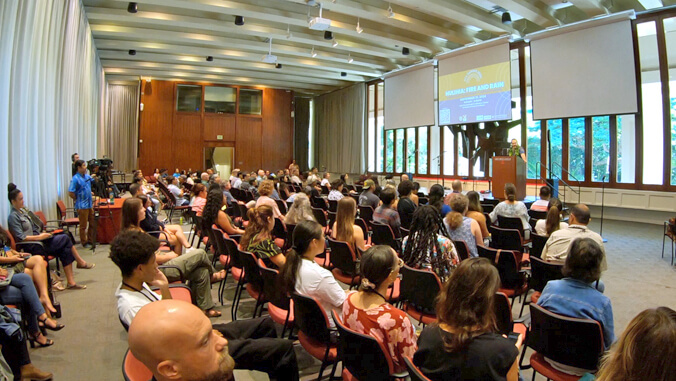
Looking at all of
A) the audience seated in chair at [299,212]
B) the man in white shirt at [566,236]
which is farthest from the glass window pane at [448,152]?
the man in white shirt at [566,236]

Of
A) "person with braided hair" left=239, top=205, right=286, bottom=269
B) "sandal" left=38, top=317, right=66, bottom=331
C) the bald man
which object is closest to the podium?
"person with braided hair" left=239, top=205, right=286, bottom=269

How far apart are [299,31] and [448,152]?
21.3 ft

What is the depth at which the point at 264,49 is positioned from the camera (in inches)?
512

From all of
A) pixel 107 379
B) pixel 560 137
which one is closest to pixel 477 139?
pixel 560 137

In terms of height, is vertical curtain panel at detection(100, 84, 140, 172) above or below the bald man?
above

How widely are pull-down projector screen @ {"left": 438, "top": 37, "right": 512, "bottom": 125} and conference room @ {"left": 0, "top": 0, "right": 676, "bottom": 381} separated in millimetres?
66

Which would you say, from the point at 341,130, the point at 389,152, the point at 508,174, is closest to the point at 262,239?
the point at 508,174

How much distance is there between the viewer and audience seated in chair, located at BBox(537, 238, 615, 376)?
2.18 metres

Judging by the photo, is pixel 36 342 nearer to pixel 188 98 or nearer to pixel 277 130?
pixel 188 98

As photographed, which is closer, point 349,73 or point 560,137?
point 560,137

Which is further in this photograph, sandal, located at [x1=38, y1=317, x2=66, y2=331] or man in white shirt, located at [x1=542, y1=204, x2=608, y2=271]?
man in white shirt, located at [x1=542, y1=204, x2=608, y2=271]

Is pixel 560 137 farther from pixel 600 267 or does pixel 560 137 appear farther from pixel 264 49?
pixel 600 267

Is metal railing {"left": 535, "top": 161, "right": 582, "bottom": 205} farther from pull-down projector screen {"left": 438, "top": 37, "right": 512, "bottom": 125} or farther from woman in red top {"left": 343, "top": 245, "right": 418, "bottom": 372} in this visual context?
woman in red top {"left": 343, "top": 245, "right": 418, "bottom": 372}

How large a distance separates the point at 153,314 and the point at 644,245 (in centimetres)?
839
